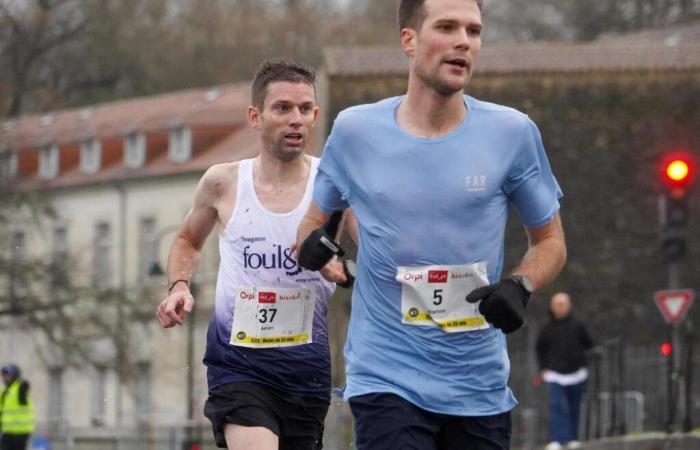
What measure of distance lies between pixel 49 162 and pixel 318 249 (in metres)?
63.9

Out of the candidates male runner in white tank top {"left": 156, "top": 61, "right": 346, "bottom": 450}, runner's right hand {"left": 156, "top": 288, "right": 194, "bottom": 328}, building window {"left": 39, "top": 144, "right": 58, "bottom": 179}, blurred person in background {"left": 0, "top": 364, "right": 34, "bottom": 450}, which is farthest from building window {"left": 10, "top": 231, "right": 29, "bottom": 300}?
runner's right hand {"left": 156, "top": 288, "right": 194, "bottom": 328}

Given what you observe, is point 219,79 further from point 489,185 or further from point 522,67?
point 489,185

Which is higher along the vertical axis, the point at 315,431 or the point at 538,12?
the point at 538,12

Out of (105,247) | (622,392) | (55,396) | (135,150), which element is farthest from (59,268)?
(135,150)

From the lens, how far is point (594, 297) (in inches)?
1644

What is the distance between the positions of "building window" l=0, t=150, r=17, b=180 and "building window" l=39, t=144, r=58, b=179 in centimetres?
2509

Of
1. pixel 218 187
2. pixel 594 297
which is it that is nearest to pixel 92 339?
pixel 594 297

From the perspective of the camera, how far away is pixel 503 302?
6.43 metres

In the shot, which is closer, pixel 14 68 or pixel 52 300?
pixel 52 300

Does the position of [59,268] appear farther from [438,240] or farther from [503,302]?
[503,302]

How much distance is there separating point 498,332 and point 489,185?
0.51 m

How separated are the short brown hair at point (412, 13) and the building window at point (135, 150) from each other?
58362 millimetres

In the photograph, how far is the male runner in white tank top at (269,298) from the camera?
8.53 meters

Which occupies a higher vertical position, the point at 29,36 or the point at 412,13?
the point at 29,36
